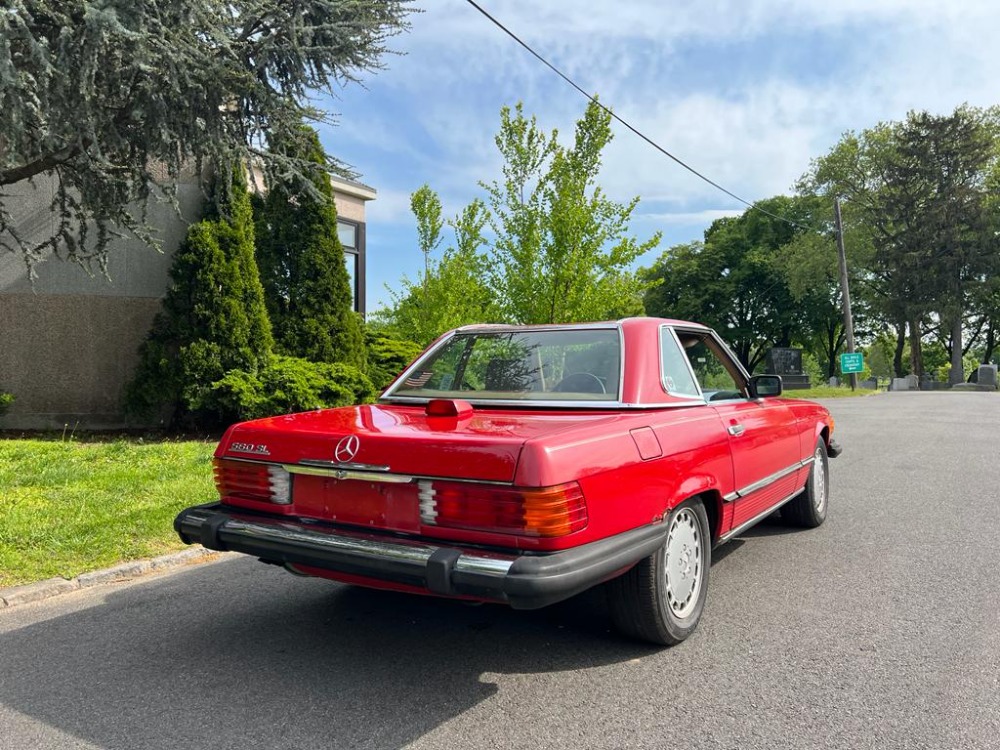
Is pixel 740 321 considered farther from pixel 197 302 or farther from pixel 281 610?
pixel 281 610

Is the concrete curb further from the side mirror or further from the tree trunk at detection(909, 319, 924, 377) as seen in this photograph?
the tree trunk at detection(909, 319, 924, 377)

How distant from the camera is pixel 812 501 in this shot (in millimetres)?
5781

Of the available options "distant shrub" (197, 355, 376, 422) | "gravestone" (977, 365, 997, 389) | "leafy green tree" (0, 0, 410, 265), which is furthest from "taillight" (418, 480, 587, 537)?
"gravestone" (977, 365, 997, 389)

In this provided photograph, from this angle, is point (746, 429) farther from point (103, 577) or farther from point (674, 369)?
point (103, 577)

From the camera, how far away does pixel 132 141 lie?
28.6ft

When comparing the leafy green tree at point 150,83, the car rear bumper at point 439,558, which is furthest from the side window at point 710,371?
the leafy green tree at point 150,83

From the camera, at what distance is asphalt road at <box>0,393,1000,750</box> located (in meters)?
2.69

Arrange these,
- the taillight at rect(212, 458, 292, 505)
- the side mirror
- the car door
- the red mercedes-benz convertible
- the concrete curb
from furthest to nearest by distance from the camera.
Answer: the side mirror → the concrete curb → the car door → the taillight at rect(212, 458, 292, 505) → the red mercedes-benz convertible

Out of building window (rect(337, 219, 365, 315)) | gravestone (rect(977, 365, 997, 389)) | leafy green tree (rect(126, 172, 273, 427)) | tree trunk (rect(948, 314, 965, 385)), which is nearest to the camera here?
leafy green tree (rect(126, 172, 273, 427))

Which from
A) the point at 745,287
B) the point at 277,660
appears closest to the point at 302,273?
the point at 277,660

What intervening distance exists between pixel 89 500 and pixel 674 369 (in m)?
5.03

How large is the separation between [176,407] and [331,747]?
8.98m

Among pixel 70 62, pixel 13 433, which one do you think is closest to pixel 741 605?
pixel 70 62

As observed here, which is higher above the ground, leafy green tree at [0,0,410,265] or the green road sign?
leafy green tree at [0,0,410,265]
